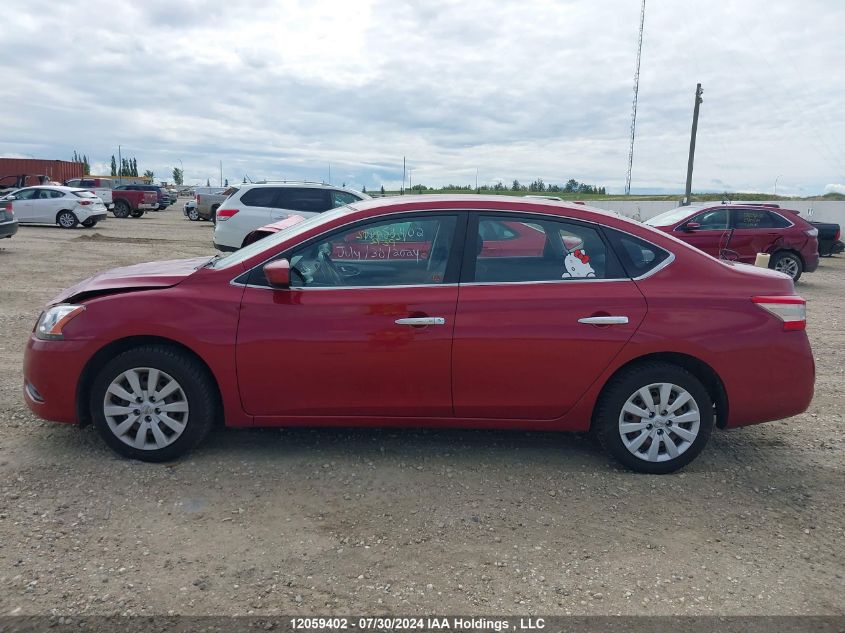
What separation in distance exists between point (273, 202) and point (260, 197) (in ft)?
0.96

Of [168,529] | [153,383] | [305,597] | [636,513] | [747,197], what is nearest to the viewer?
[305,597]

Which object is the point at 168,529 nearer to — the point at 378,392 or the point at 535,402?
the point at 378,392

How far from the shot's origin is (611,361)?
4.09m

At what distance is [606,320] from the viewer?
160 inches

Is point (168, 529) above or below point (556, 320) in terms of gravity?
below

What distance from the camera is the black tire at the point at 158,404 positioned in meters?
4.04

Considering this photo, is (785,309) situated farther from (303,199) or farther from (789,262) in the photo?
(303,199)

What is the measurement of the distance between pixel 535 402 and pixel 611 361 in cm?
52

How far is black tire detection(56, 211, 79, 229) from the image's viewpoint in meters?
24.3

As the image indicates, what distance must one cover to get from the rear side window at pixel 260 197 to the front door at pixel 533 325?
10254 millimetres

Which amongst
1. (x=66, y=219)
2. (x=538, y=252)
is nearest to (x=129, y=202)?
(x=66, y=219)

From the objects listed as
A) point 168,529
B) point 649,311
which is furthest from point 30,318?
point 649,311

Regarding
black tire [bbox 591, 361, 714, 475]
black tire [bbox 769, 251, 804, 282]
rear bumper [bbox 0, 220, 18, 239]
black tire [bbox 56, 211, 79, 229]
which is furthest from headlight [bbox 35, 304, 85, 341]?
black tire [bbox 56, 211, 79, 229]

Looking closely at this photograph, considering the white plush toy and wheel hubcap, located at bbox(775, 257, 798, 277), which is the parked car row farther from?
the white plush toy
